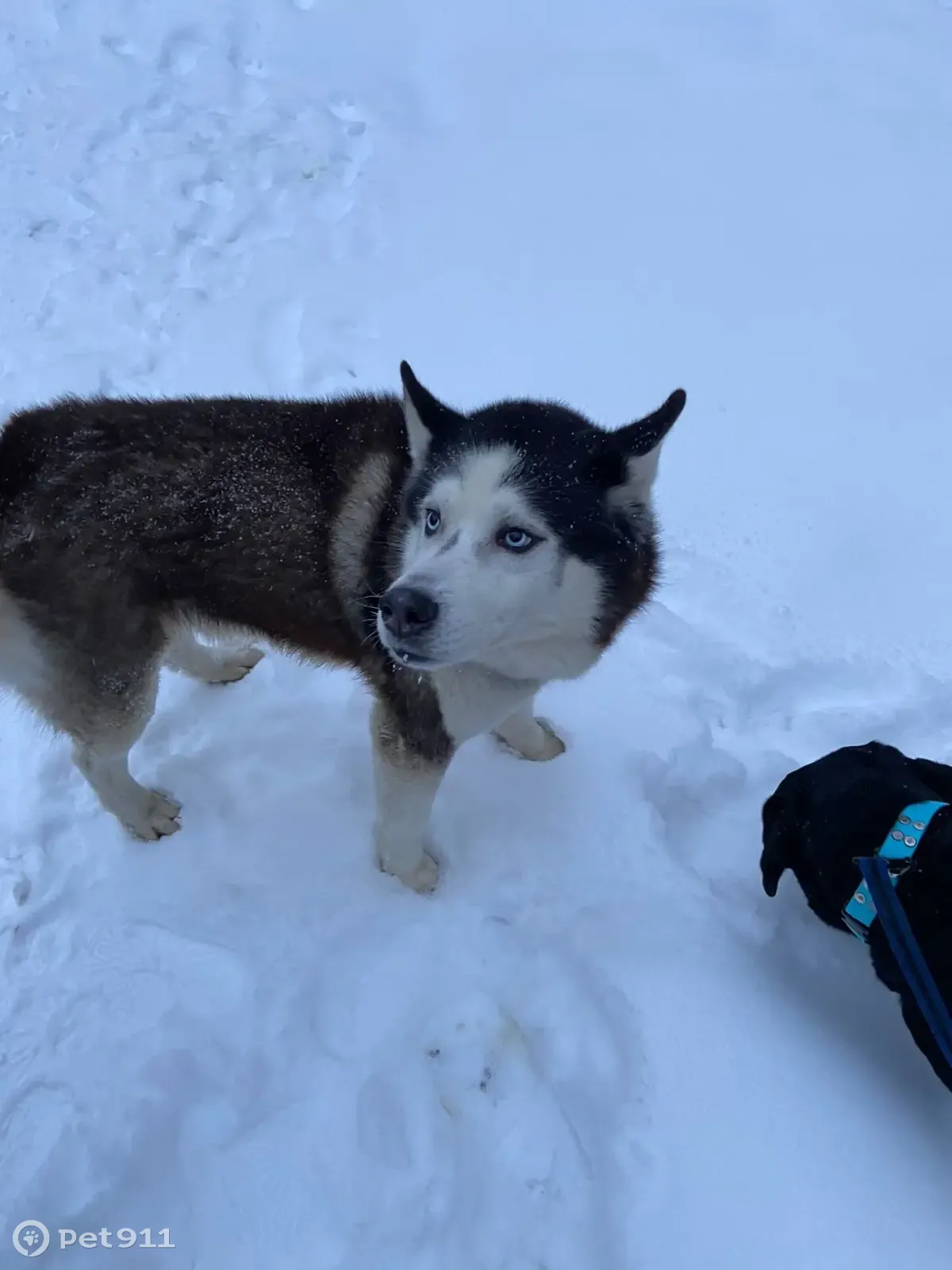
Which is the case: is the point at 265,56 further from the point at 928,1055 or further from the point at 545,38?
the point at 928,1055

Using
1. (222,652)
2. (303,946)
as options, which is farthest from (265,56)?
(303,946)

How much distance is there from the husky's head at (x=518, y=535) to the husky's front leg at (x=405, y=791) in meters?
0.41

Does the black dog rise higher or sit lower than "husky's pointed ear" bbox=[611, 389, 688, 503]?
lower

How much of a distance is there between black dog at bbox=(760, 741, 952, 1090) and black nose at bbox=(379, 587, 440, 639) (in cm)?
143

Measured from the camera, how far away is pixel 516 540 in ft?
6.78

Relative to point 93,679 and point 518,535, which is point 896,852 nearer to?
point 518,535

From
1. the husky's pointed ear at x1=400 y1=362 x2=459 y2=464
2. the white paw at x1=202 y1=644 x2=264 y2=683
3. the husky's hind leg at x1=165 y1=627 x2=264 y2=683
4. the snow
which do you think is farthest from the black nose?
the white paw at x1=202 y1=644 x2=264 y2=683

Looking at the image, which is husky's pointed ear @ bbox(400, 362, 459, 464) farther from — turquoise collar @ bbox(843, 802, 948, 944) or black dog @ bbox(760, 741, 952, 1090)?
turquoise collar @ bbox(843, 802, 948, 944)

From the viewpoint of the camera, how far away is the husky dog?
2119 mm

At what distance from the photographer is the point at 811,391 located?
4621 mm

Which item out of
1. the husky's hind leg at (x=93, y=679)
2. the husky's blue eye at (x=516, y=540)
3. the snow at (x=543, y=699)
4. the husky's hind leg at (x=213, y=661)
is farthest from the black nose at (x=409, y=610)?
the husky's hind leg at (x=213, y=661)

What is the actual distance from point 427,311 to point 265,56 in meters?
3.12

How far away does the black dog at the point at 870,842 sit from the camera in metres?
2.12

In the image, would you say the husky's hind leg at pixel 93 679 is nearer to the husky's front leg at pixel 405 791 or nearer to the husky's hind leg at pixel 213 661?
the husky's hind leg at pixel 213 661
